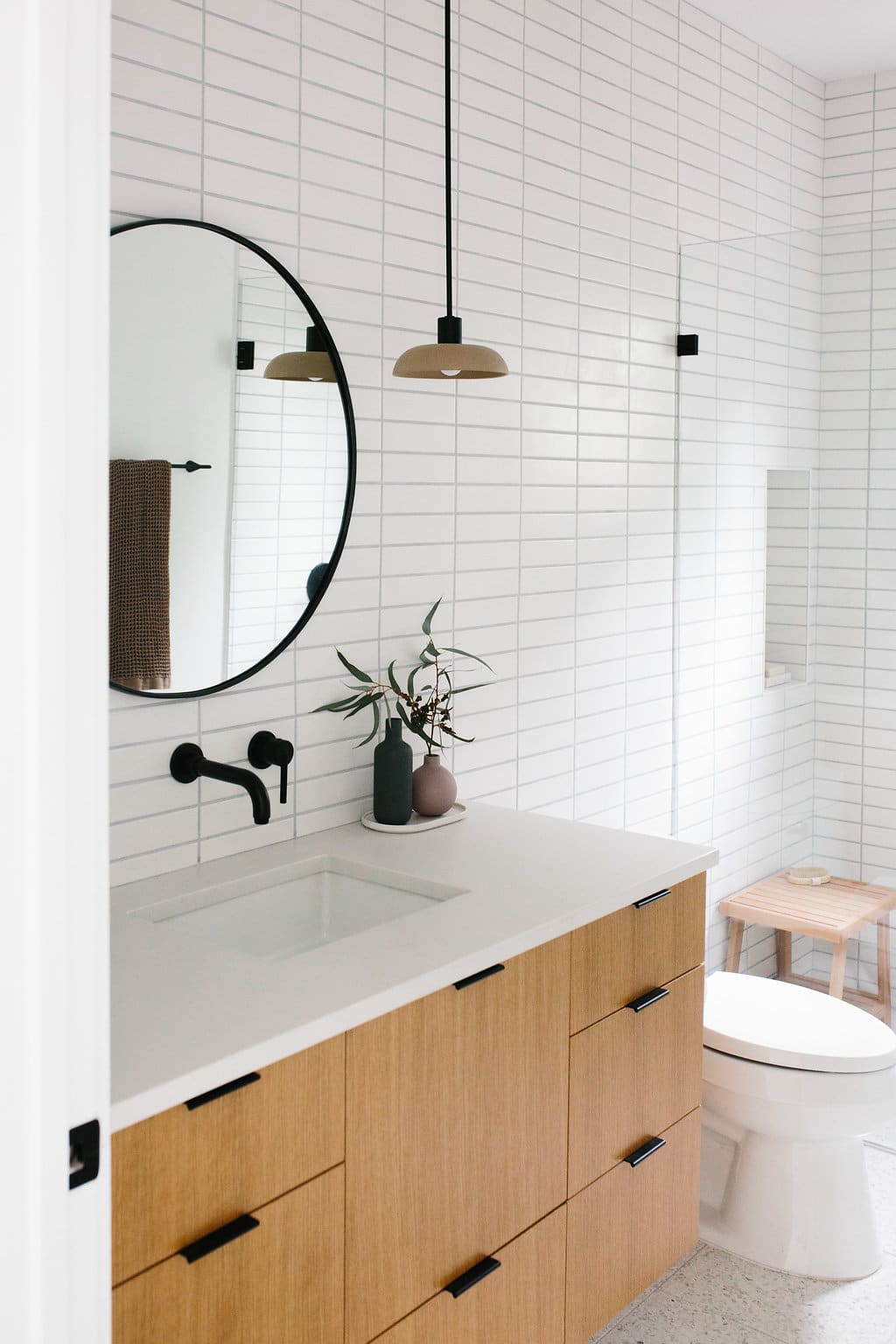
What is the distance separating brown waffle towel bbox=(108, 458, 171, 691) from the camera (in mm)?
1824

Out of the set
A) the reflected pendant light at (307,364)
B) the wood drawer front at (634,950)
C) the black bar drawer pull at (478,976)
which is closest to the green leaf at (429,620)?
the reflected pendant light at (307,364)

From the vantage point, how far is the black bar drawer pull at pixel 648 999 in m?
1.99

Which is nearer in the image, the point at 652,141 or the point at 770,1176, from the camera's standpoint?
the point at 770,1176

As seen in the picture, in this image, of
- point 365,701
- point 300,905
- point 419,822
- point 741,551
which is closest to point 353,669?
point 365,701

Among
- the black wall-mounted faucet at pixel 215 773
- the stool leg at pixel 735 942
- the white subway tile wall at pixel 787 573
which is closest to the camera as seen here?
the black wall-mounted faucet at pixel 215 773

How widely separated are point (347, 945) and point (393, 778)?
0.57 metres

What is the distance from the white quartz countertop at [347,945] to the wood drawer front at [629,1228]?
1.59 feet

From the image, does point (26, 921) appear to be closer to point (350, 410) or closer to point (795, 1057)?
point (350, 410)

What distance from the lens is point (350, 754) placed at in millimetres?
2252

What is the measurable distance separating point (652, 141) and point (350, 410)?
1342 millimetres

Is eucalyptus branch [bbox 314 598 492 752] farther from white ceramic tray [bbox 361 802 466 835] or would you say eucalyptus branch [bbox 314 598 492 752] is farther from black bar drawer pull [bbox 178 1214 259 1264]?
black bar drawer pull [bbox 178 1214 259 1264]

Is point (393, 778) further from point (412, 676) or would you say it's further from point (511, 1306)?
point (511, 1306)

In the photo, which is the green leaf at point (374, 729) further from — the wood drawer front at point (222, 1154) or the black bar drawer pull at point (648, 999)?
the wood drawer front at point (222, 1154)

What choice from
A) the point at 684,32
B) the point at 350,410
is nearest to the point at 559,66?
the point at 684,32
